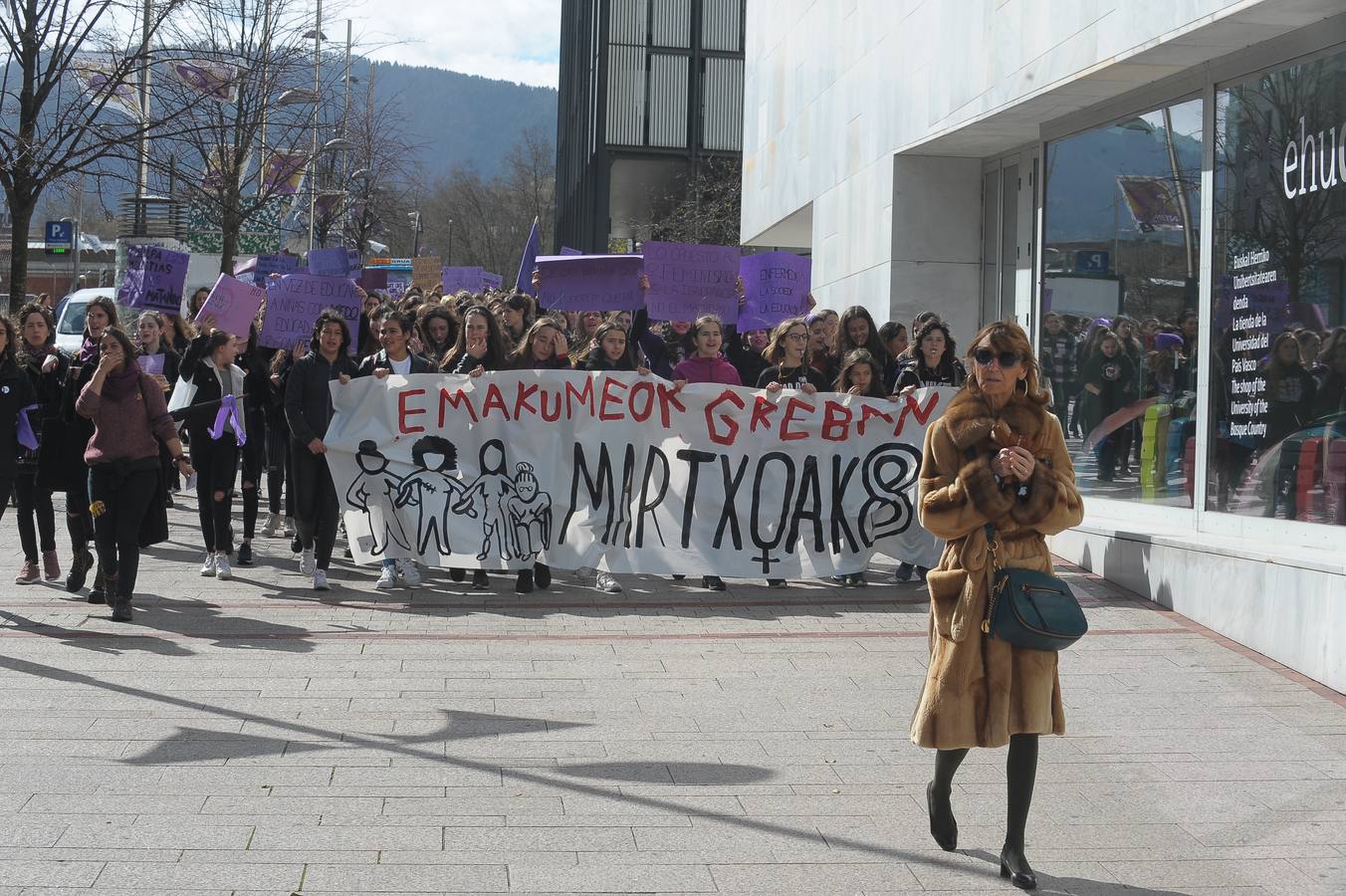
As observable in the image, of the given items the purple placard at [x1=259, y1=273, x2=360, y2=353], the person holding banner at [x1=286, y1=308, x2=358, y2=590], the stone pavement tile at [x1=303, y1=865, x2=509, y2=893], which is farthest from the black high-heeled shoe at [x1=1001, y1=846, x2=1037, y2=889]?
the purple placard at [x1=259, y1=273, x2=360, y2=353]

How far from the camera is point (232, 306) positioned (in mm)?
11586

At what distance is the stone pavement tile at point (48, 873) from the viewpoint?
15.6 feet

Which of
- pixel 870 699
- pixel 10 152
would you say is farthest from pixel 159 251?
pixel 870 699

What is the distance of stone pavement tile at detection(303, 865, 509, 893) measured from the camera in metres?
4.81

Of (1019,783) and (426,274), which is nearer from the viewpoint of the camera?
(1019,783)

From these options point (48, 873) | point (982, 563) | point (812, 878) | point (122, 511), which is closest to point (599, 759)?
point (812, 878)

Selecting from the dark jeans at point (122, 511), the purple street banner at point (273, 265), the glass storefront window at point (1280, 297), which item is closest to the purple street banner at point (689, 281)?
the glass storefront window at point (1280, 297)

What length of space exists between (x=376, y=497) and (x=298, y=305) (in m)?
2.10

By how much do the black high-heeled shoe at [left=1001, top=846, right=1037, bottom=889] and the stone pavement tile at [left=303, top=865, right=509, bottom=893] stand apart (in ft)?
4.95

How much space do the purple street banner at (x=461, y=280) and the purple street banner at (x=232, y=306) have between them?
9.54 meters

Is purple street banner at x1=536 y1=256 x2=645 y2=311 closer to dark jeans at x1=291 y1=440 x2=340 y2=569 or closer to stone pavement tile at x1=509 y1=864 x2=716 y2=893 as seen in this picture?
dark jeans at x1=291 y1=440 x2=340 y2=569

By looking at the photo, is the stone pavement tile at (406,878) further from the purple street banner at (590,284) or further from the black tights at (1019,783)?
the purple street banner at (590,284)

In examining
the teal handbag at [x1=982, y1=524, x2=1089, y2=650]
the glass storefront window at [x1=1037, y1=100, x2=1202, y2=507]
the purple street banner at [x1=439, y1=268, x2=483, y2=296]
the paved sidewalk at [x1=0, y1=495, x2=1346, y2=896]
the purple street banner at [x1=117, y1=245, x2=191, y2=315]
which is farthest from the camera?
the purple street banner at [x1=439, y1=268, x2=483, y2=296]

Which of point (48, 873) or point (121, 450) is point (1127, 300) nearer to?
point (121, 450)
